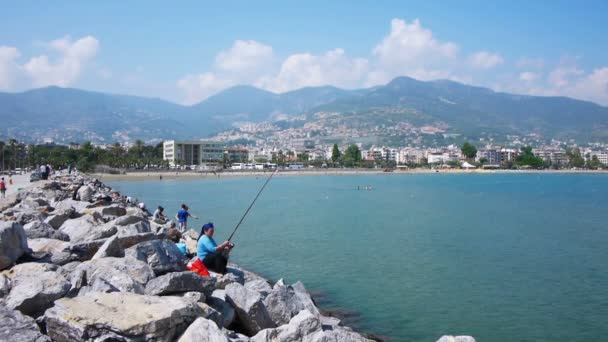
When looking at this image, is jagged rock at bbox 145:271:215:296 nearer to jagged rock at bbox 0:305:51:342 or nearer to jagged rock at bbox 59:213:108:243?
jagged rock at bbox 0:305:51:342

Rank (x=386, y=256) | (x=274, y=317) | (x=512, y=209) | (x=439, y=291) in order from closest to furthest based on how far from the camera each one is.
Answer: (x=274, y=317) → (x=439, y=291) → (x=386, y=256) → (x=512, y=209)

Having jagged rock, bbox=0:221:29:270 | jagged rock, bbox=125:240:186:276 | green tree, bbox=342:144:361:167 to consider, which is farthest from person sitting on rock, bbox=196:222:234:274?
green tree, bbox=342:144:361:167

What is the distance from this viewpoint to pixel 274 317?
8.03m

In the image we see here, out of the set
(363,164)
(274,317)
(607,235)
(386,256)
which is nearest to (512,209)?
(607,235)

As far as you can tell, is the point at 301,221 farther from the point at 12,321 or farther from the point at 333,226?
the point at 12,321

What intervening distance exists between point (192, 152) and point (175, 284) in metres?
140

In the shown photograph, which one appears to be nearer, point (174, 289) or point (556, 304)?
point (174, 289)

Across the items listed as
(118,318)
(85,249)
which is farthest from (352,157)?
(118,318)

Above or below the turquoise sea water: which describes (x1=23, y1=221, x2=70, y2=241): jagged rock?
above

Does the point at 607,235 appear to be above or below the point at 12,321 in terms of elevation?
below

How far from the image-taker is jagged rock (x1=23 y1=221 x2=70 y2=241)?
35.2 ft

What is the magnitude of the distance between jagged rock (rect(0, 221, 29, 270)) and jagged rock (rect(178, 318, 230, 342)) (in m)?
3.60

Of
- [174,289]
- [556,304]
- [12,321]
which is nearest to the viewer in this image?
[12,321]

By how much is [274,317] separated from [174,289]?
182 cm
